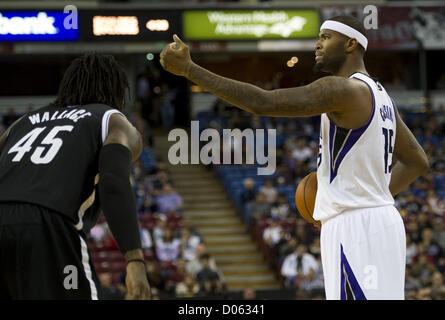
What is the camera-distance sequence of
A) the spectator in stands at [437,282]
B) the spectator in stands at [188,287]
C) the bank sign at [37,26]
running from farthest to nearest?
the bank sign at [37,26]
the spectator in stands at [188,287]
the spectator in stands at [437,282]

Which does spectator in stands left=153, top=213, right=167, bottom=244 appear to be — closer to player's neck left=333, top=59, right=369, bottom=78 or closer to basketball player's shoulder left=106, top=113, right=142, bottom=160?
player's neck left=333, top=59, right=369, bottom=78

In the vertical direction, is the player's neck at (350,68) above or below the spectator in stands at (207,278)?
above

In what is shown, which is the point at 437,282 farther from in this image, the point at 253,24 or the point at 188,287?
the point at 253,24

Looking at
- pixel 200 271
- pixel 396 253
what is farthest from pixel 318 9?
pixel 396 253

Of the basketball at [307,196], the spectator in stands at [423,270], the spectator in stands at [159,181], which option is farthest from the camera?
the spectator in stands at [159,181]

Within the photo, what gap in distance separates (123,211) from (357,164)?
1.28 m

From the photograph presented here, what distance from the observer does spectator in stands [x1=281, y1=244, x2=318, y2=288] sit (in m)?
12.3

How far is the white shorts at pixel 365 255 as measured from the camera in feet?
12.4

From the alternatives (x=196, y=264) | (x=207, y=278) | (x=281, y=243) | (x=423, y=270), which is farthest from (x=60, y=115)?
(x=281, y=243)

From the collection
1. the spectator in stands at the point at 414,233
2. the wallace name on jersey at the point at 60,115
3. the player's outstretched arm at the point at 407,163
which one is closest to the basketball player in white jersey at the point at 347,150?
the player's outstretched arm at the point at 407,163

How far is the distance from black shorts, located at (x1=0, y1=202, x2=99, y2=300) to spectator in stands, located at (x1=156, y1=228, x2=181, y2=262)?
362 inches

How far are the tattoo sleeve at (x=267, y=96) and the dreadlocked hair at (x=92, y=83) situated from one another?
1.22 ft

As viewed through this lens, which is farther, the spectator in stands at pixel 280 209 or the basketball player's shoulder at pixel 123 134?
the spectator in stands at pixel 280 209

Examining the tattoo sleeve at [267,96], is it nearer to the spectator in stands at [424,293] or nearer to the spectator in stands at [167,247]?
the spectator in stands at [424,293]
